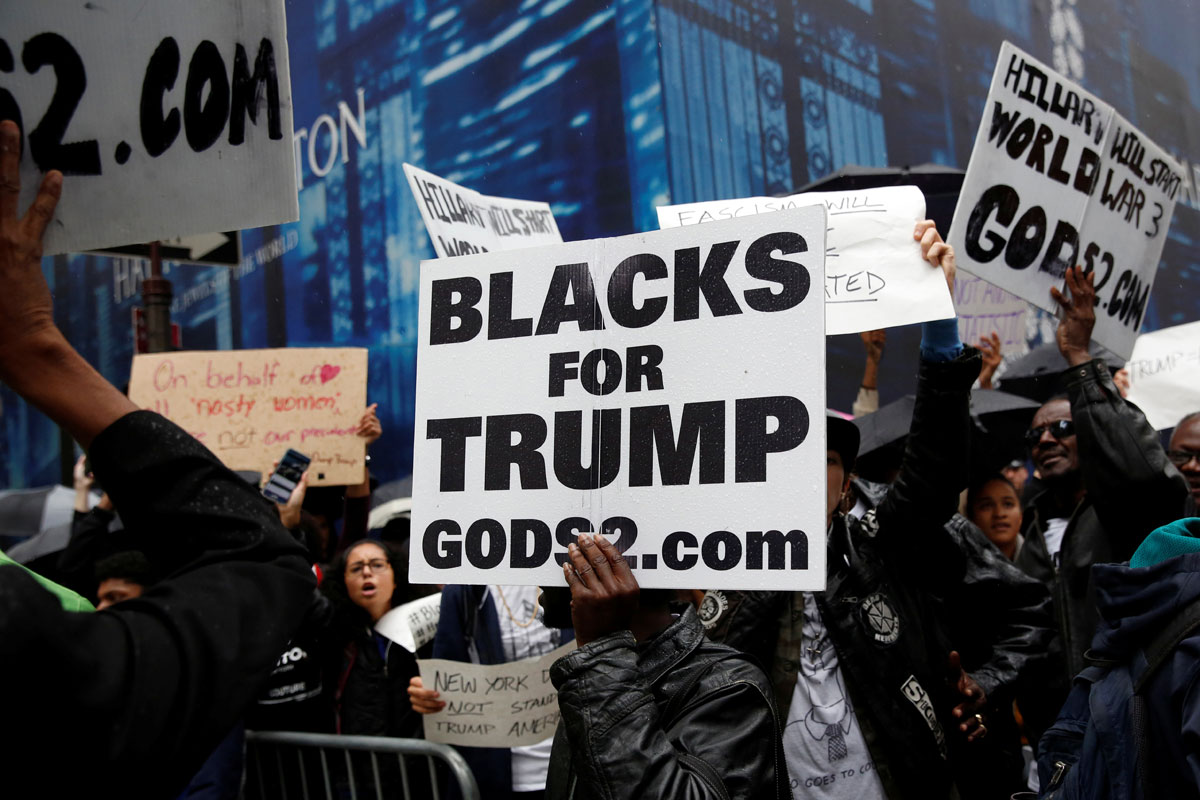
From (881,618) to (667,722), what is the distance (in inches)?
37.5

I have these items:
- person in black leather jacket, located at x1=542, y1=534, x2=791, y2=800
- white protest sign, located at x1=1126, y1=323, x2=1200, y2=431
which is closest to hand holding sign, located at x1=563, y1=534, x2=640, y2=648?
person in black leather jacket, located at x1=542, y1=534, x2=791, y2=800

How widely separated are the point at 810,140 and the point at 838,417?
5.39m

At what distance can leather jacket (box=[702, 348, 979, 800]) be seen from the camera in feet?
8.73

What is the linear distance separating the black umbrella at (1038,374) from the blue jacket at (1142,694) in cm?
464

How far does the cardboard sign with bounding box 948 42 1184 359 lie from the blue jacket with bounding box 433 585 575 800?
2125 mm

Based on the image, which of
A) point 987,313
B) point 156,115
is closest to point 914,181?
point 987,313

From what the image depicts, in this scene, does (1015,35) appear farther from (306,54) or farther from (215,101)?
(215,101)

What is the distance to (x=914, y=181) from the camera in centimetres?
700

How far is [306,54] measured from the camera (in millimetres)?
10227

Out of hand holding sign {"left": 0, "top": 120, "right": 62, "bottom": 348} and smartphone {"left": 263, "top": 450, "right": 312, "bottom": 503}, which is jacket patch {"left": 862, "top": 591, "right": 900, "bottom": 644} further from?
smartphone {"left": 263, "top": 450, "right": 312, "bottom": 503}

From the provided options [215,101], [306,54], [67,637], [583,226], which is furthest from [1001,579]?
[306,54]

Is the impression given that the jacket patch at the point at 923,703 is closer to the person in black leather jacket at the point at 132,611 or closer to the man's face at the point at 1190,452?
the man's face at the point at 1190,452

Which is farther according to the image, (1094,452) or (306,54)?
(306,54)

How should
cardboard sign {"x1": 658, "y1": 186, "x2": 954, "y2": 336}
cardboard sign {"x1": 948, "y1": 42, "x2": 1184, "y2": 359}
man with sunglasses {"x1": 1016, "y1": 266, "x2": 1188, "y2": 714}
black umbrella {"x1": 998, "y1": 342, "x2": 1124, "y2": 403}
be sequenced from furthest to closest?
1. black umbrella {"x1": 998, "y1": 342, "x2": 1124, "y2": 403}
2. cardboard sign {"x1": 948, "y1": 42, "x2": 1184, "y2": 359}
3. man with sunglasses {"x1": 1016, "y1": 266, "x2": 1188, "y2": 714}
4. cardboard sign {"x1": 658, "y1": 186, "x2": 954, "y2": 336}
